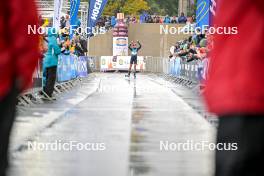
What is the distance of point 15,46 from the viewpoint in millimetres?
2801

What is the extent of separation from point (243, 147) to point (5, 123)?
0.92 meters

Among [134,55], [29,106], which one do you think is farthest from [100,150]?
[134,55]

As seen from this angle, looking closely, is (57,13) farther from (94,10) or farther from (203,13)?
(94,10)

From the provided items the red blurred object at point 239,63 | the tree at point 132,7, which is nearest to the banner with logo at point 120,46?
the tree at point 132,7

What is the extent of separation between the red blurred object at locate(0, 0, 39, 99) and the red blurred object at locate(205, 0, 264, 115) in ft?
2.40

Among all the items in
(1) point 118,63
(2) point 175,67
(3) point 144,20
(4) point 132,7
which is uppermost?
(4) point 132,7

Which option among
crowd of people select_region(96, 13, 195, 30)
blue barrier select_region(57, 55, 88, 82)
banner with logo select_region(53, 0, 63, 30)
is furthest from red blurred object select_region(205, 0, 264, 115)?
crowd of people select_region(96, 13, 195, 30)

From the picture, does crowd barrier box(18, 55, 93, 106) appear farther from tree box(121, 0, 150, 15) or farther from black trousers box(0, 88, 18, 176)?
tree box(121, 0, 150, 15)

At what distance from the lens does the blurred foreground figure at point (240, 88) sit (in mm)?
2555

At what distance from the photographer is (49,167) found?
7.45m

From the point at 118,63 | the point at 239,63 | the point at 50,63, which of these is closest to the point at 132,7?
the point at 118,63

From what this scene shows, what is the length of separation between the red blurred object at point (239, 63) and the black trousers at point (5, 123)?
771mm

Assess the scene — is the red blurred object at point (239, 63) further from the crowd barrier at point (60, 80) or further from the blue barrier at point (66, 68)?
the blue barrier at point (66, 68)

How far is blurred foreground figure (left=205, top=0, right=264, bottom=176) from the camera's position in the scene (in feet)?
8.38
